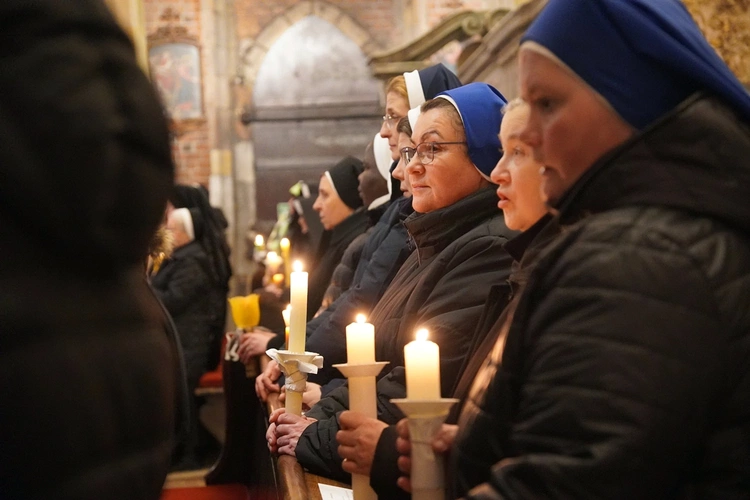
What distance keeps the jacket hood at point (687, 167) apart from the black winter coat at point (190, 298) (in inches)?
204

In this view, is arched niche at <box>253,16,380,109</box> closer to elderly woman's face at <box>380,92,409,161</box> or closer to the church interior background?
the church interior background

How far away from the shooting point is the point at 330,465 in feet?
7.45

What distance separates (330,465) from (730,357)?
4.36 ft

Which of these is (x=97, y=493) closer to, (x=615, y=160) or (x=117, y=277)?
(x=117, y=277)

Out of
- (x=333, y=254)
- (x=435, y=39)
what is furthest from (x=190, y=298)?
(x=435, y=39)

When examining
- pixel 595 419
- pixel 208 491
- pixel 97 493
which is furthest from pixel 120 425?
pixel 208 491

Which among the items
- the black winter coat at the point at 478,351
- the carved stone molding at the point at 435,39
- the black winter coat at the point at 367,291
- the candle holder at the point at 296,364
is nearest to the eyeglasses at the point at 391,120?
the black winter coat at the point at 367,291

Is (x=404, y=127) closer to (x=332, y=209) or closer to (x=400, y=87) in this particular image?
(x=400, y=87)

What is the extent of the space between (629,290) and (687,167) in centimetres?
21

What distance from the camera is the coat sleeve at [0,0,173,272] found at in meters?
1.06

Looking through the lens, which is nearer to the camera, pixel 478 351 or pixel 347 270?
pixel 478 351

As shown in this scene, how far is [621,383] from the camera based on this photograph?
112 cm

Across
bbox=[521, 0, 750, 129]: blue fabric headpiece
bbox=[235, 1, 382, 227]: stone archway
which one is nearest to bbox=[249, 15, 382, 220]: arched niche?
bbox=[235, 1, 382, 227]: stone archway

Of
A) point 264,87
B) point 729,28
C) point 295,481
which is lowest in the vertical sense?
point 295,481
